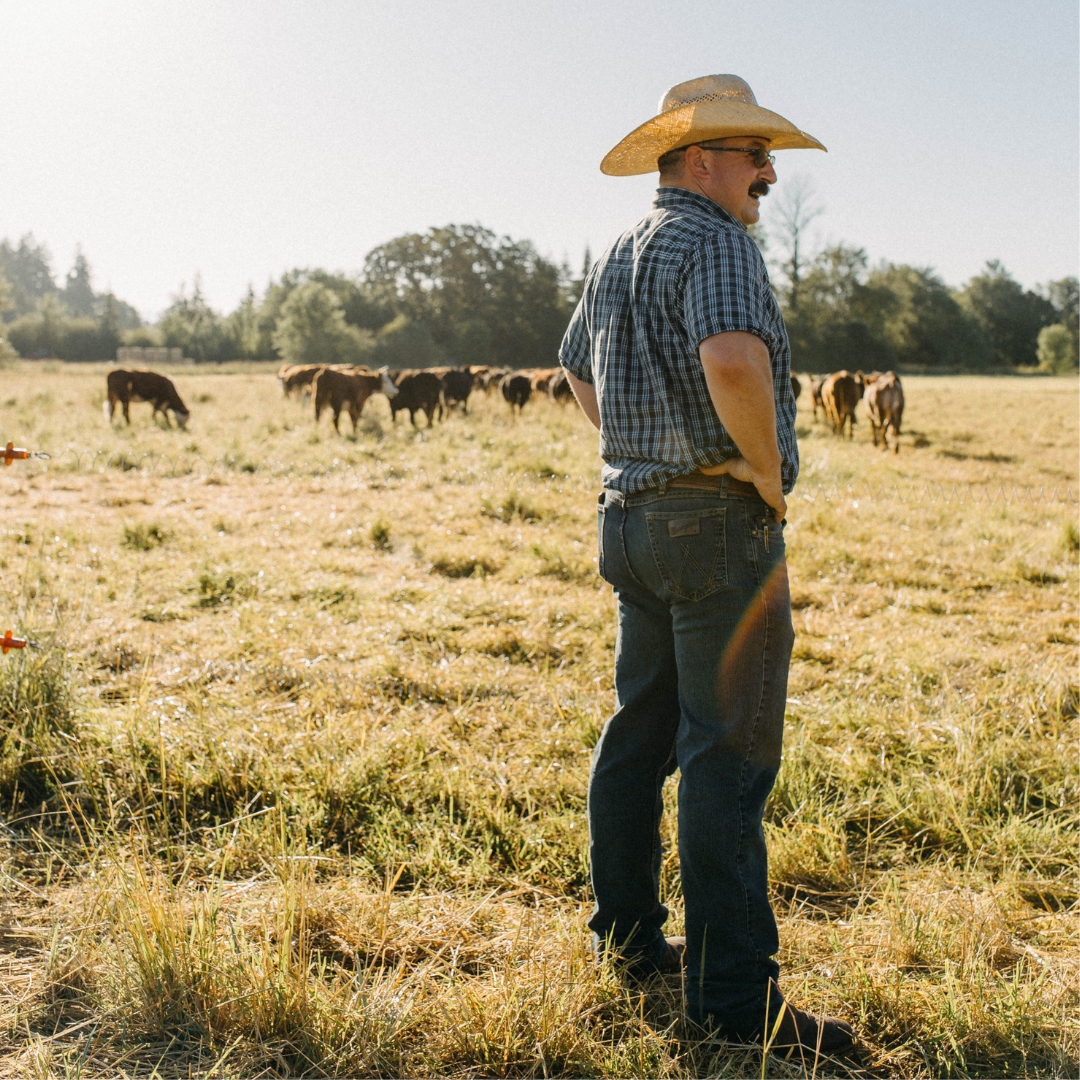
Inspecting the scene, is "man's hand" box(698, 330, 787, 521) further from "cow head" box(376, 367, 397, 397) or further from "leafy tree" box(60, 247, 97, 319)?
"leafy tree" box(60, 247, 97, 319)

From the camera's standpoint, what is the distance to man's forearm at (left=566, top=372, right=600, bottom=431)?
2.46m

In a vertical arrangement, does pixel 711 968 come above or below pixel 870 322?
below

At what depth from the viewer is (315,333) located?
55.4 metres

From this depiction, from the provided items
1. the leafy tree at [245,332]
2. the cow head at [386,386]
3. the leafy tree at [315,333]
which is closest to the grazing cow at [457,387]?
the cow head at [386,386]

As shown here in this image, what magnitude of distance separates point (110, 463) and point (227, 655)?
28.3ft

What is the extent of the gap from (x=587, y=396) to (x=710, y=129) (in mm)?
767

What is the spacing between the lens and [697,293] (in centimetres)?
183

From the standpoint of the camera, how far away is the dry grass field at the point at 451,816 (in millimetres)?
1990

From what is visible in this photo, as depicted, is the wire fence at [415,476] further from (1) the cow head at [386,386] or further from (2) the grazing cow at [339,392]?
(1) the cow head at [386,386]

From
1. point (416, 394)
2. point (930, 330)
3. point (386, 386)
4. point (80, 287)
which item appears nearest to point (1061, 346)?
point (930, 330)

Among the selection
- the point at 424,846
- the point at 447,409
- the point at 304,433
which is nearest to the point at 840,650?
the point at 424,846

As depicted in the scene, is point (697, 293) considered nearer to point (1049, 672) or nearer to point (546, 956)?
point (546, 956)

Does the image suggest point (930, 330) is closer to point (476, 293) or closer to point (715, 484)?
point (476, 293)

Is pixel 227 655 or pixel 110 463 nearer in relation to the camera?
pixel 227 655
